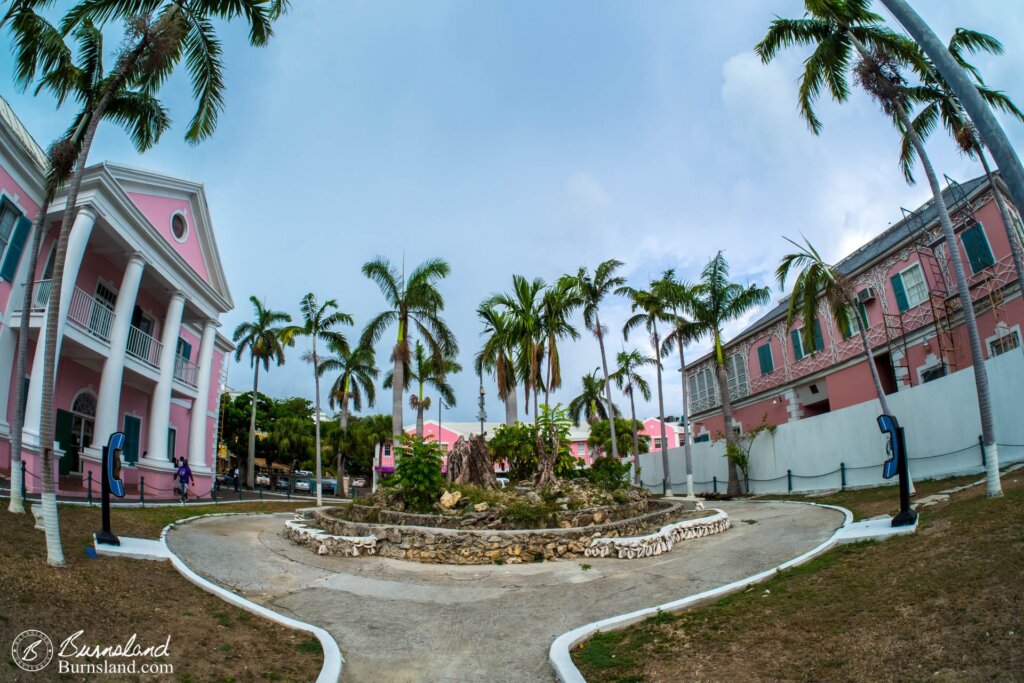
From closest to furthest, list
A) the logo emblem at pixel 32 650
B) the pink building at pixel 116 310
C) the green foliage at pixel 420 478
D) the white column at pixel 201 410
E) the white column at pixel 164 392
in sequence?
the logo emblem at pixel 32 650, the green foliage at pixel 420 478, the pink building at pixel 116 310, the white column at pixel 164 392, the white column at pixel 201 410

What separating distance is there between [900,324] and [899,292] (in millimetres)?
1313

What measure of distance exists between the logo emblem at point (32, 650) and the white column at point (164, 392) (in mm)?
16991

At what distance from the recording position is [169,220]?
Result: 2230cm

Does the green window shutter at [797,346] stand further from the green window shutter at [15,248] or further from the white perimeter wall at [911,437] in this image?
the green window shutter at [15,248]

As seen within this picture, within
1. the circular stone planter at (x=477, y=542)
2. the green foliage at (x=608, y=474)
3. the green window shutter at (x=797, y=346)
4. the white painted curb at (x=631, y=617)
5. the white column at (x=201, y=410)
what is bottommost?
the white painted curb at (x=631, y=617)

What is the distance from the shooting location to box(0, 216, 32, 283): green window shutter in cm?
1596

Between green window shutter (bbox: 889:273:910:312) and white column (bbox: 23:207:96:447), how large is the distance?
27.4 metres

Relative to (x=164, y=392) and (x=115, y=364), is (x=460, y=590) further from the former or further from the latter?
(x=164, y=392)

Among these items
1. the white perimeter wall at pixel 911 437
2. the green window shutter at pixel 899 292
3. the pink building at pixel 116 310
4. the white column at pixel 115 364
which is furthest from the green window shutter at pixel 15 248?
the green window shutter at pixel 899 292

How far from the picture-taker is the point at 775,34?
1373cm

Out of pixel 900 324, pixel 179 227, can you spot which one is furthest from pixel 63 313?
pixel 900 324

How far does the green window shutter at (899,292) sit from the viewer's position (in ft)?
73.6

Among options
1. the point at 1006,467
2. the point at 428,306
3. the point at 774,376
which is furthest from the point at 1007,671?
the point at 774,376

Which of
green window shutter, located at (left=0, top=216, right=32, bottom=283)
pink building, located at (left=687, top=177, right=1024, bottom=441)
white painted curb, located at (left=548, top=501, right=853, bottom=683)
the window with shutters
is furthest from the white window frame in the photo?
green window shutter, located at (left=0, top=216, right=32, bottom=283)
